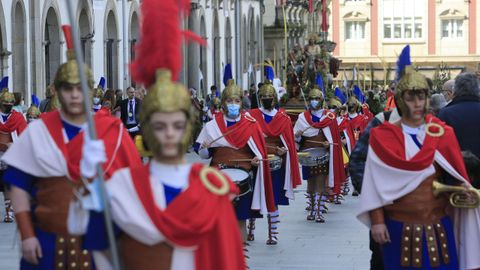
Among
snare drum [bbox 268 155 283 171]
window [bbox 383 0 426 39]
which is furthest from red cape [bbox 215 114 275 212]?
window [bbox 383 0 426 39]

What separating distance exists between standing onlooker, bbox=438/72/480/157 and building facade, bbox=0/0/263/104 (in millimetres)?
8065

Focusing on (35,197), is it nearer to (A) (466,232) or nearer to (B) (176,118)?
(B) (176,118)

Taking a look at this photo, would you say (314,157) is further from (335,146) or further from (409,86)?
(409,86)

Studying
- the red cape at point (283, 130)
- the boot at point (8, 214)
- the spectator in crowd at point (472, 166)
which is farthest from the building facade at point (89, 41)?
the spectator in crowd at point (472, 166)

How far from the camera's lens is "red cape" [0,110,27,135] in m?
16.2

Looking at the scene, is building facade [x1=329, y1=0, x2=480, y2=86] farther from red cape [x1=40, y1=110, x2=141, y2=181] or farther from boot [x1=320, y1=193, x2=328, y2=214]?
red cape [x1=40, y1=110, x2=141, y2=181]

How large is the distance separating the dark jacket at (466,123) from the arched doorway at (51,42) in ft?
63.4

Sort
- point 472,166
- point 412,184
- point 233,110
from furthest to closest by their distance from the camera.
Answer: point 233,110, point 472,166, point 412,184

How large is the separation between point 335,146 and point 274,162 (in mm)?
3770

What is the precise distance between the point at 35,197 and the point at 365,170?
197 centimetres

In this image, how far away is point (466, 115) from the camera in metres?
9.52

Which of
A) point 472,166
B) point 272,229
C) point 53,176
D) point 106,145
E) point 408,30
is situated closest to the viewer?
point 106,145

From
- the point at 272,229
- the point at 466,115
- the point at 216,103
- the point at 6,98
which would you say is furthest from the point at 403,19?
the point at 466,115

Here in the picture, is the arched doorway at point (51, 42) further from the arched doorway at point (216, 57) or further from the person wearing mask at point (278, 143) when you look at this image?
the arched doorway at point (216, 57)
